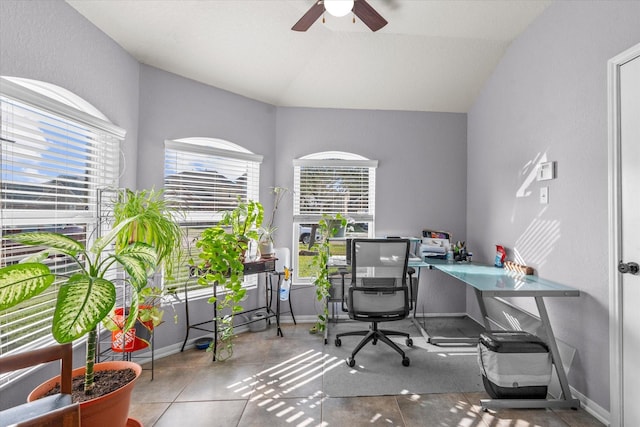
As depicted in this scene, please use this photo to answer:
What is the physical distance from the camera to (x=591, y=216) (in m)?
1.94

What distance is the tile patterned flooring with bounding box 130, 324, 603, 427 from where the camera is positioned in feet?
5.84

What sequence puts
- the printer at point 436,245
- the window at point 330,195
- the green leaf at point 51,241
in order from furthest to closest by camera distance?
the window at point 330,195, the printer at point 436,245, the green leaf at point 51,241

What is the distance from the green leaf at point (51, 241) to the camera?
113 centimetres

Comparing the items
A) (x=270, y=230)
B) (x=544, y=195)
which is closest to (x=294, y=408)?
(x=270, y=230)

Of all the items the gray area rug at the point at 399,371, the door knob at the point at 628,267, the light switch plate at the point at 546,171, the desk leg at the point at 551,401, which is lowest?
the gray area rug at the point at 399,371

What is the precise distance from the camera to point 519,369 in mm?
1916

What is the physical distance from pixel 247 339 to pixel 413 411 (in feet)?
5.46

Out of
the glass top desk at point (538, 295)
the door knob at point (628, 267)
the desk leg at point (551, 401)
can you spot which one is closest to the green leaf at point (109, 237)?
the glass top desk at point (538, 295)

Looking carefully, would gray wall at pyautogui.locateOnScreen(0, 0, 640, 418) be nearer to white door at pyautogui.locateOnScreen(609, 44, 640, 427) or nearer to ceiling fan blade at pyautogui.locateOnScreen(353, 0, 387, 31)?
white door at pyautogui.locateOnScreen(609, 44, 640, 427)

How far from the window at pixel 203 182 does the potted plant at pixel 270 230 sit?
0.23 meters

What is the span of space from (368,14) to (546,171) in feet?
5.90

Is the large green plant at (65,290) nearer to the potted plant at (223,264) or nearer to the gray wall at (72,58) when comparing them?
the gray wall at (72,58)

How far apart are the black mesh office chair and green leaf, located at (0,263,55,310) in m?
1.89

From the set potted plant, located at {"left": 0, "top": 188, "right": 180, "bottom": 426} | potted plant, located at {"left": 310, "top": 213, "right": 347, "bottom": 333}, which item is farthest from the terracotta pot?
potted plant, located at {"left": 310, "top": 213, "right": 347, "bottom": 333}
